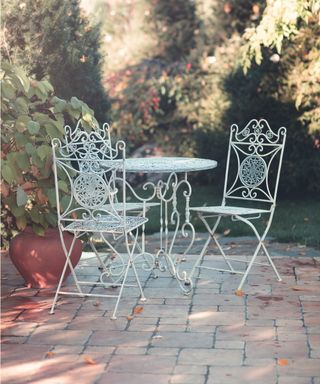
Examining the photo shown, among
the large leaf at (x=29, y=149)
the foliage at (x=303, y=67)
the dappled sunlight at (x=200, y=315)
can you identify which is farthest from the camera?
the foliage at (x=303, y=67)

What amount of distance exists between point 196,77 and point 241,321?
6.51 meters

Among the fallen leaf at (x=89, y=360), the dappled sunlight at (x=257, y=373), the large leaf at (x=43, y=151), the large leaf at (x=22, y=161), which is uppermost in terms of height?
the large leaf at (x=43, y=151)

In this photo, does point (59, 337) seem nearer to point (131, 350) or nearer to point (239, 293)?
point (131, 350)

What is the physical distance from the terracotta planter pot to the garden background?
0.11m

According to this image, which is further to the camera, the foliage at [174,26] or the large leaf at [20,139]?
the foliage at [174,26]

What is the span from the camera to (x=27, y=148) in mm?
4746

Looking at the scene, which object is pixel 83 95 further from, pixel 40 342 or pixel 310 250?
pixel 40 342

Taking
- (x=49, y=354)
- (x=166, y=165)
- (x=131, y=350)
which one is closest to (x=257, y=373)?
(x=131, y=350)

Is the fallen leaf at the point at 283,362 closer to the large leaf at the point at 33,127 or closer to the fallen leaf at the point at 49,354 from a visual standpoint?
the fallen leaf at the point at 49,354

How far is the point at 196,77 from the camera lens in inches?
413

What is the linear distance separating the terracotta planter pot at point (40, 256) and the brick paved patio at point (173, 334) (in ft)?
0.33

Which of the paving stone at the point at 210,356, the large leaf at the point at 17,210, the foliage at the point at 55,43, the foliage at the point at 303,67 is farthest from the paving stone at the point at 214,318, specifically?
the foliage at the point at 303,67

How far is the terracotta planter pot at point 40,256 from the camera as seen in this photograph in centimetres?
505

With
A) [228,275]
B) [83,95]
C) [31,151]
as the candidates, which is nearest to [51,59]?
[83,95]
